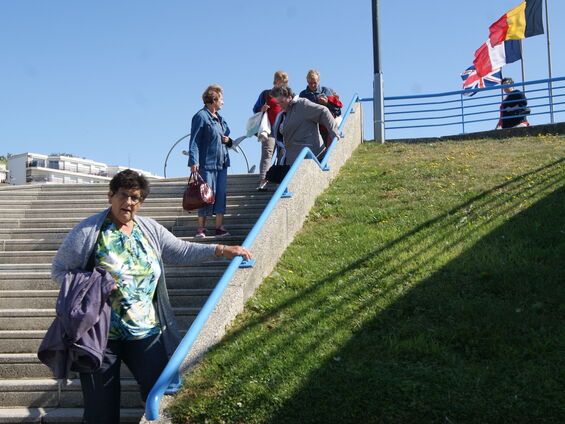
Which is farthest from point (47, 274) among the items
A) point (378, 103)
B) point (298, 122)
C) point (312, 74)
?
point (378, 103)

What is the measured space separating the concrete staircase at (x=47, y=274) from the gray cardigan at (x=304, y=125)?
917mm

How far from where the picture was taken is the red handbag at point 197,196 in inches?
307

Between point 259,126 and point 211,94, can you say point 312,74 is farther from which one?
point 211,94

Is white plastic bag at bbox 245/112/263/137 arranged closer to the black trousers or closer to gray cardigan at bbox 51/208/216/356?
gray cardigan at bbox 51/208/216/356

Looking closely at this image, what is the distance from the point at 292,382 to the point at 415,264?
7.74ft

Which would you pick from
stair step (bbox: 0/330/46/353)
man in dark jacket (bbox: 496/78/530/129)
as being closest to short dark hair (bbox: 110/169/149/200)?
stair step (bbox: 0/330/46/353)

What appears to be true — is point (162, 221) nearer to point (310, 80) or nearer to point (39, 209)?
point (39, 209)

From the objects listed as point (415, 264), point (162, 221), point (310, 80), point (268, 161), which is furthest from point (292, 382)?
point (310, 80)

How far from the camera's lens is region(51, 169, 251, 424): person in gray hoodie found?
3.87 m

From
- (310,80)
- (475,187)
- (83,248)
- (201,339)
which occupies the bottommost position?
(201,339)

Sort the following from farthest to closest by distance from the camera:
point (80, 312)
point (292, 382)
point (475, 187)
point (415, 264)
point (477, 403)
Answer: point (475, 187) → point (415, 264) → point (292, 382) → point (477, 403) → point (80, 312)

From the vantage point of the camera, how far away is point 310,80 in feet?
34.4

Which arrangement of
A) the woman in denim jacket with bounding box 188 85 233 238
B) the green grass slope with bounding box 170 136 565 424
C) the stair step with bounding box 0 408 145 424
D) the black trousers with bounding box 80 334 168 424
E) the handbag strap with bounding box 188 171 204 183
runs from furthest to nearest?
the woman in denim jacket with bounding box 188 85 233 238 → the handbag strap with bounding box 188 171 204 183 → the stair step with bounding box 0 408 145 424 → the green grass slope with bounding box 170 136 565 424 → the black trousers with bounding box 80 334 168 424

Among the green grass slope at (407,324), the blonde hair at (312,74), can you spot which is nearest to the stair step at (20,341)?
the green grass slope at (407,324)
